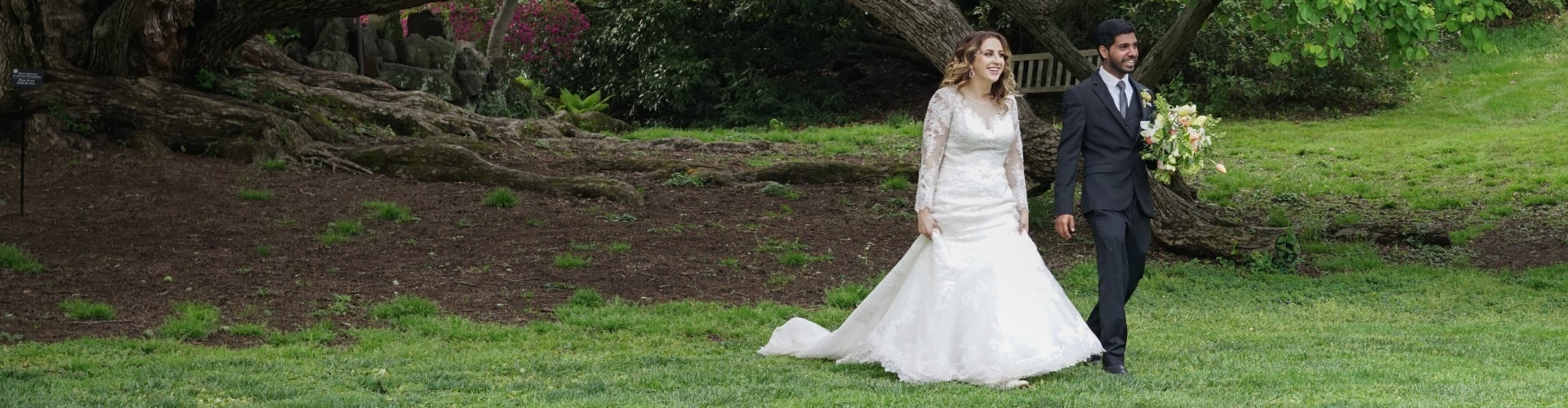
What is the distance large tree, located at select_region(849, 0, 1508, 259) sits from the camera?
10.2 m

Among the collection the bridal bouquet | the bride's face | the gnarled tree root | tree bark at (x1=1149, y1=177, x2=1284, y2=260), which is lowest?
the gnarled tree root

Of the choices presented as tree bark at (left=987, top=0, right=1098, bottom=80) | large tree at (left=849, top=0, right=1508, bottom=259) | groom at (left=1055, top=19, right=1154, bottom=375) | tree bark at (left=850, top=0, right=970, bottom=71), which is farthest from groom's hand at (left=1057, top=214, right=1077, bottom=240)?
tree bark at (left=987, top=0, right=1098, bottom=80)

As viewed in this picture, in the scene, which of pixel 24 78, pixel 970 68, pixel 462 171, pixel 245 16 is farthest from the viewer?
pixel 245 16

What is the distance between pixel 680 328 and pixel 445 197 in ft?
15.6

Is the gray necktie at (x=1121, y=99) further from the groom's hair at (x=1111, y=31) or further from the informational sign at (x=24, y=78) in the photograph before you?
the informational sign at (x=24, y=78)

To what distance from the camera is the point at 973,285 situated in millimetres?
6379

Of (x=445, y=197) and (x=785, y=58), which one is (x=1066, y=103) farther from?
(x=785, y=58)

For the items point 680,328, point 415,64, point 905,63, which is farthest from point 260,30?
point 905,63

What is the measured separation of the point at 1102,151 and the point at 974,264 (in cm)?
77

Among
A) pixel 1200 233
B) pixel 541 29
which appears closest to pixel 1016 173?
pixel 1200 233

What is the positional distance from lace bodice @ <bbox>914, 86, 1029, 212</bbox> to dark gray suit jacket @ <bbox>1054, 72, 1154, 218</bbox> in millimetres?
269

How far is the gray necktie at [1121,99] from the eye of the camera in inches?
254

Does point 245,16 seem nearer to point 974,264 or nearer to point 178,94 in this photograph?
point 178,94

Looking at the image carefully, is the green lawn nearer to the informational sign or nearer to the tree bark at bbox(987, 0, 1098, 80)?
the tree bark at bbox(987, 0, 1098, 80)
